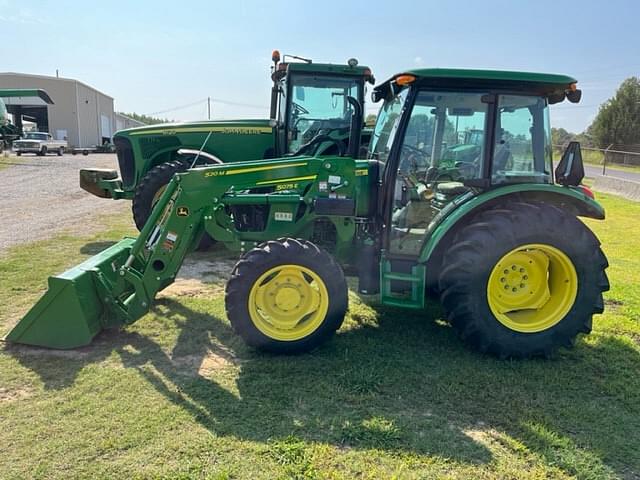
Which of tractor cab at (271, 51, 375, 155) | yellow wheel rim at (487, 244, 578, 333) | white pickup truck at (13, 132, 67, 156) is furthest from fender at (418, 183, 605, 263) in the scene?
white pickup truck at (13, 132, 67, 156)

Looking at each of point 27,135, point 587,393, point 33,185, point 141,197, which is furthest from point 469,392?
point 27,135

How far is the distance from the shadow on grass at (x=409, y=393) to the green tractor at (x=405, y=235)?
0.22m

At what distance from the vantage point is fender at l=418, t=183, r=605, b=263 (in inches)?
159

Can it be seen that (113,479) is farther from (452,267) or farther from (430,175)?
(430,175)

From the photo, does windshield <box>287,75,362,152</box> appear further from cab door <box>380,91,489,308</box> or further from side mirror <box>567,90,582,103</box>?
side mirror <box>567,90,582,103</box>

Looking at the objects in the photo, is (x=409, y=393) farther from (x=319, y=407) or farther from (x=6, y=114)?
(x=6, y=114)

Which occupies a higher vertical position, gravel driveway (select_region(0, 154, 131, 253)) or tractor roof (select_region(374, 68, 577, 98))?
tractor roof (select_region(374, 68, 577, 98))

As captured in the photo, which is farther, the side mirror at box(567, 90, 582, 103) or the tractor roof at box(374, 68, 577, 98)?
the side mirror at box(567, 90, 582, 103)

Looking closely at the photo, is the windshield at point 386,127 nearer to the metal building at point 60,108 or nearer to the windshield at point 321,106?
the windshield at point 321,106

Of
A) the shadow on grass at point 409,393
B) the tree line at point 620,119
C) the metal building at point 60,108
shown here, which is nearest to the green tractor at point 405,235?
the shadow on grass at point 409,393

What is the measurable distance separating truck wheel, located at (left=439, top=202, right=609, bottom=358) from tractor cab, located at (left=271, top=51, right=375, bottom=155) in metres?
3.83

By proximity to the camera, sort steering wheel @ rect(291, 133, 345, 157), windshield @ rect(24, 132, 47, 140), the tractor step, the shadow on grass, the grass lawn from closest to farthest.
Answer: the grass lawn
the shadow on grass
the tractor step
steering wheel @ rect(291, 133, 345, 157)
windshield @ rect(24, 132, 47, 140)

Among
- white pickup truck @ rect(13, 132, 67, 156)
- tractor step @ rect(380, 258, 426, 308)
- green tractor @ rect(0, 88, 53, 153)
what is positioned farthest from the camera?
white pickup truck @ rect(13, 132, 67, 156)

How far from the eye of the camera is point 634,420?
3.34m
